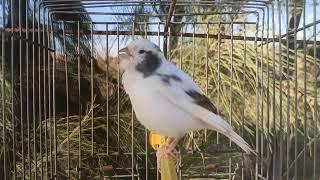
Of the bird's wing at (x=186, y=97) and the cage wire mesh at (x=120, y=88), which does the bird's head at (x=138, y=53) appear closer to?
the bird's wing at (x=186, y=97)

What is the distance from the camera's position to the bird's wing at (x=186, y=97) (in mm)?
955

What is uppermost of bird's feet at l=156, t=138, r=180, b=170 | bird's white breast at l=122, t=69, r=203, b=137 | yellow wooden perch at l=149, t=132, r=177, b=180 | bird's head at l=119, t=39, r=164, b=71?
bird's head at l=119, t=39, r=164, b=71

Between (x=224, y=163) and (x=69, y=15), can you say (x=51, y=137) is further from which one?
(x=224, y=163)

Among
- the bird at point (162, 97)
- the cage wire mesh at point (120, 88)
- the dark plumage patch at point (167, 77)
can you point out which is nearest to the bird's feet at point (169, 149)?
the bird at point (162, 97)

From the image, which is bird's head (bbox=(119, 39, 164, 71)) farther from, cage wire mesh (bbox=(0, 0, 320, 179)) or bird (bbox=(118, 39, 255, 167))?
cage wire mesh (bbox=(0, 0, 320, 179))

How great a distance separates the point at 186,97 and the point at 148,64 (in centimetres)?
9

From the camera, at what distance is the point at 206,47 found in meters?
1.63

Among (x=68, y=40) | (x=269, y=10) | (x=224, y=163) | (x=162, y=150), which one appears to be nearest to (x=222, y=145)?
(x=224, y=163)

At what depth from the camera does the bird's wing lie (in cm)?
96

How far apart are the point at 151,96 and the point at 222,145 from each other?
2.84 feet

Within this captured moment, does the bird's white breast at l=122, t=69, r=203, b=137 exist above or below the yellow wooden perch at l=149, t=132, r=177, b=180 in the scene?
above

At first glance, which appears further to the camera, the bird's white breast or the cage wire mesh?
the cage wire mesh

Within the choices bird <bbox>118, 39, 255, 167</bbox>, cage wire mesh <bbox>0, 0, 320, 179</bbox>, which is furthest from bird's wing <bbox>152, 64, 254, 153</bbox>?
cage wire mesh <bbox>0, 0, 320, 179</bbox>

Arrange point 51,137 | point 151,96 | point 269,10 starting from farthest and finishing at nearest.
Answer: point 51,137 → point 269,10 → point 151,96
